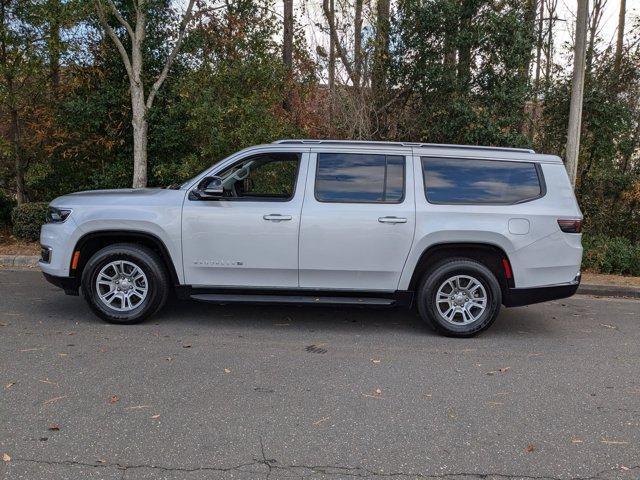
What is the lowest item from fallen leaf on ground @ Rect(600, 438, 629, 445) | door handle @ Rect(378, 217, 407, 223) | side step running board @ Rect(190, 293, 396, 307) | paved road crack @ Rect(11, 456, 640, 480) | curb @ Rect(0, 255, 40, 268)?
paved road crack @ Rect(11, 456, 640, 480)

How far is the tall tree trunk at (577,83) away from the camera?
8.95 m

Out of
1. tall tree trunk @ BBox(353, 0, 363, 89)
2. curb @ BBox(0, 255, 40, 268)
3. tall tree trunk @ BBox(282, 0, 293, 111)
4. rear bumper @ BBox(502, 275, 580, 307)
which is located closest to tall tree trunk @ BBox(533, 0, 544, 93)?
tall tree trunk @ BBox(353, 0, 363, 89)

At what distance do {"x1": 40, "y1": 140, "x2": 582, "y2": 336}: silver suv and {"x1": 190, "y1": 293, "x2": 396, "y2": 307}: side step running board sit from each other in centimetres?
1

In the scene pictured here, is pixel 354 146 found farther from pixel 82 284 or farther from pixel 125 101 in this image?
pixel 125 101

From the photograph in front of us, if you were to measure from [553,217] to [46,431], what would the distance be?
4.77m

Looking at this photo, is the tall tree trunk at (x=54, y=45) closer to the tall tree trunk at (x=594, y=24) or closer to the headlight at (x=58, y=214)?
the headlight at (x=58, y=214)

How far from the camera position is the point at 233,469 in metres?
2.99

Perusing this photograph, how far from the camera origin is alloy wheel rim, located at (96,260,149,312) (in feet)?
18.3

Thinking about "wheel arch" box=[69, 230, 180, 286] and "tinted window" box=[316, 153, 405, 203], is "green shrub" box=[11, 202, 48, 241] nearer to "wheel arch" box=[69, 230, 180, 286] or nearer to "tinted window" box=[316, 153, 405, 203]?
"wheel arch" box=[69, 230, 180, 286]

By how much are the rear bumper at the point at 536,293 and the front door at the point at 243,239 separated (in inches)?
87.3

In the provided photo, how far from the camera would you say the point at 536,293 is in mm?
5512

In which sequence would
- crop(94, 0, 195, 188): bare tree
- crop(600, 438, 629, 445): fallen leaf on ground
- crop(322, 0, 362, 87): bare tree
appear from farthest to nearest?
crop(322, 0, 362, 87): bare tree, crop(94, 0, 195, 188): bare tree, crop(600, 438, 629, 445): fallen leaf on ground

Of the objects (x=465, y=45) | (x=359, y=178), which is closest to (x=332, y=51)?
(x=465, y=45)

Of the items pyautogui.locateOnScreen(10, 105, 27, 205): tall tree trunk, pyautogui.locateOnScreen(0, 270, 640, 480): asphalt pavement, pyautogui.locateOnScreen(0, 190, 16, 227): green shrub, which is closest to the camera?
pyautogui.locateOnScreen(0, 270, 640, 480): asphalt pavement
